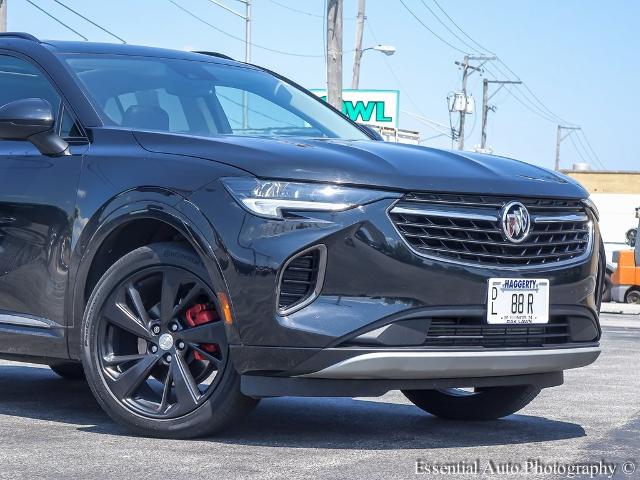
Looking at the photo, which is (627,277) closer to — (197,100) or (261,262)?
(197,100)

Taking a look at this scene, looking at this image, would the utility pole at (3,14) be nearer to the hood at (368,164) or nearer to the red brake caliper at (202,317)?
the hood at (368,164)

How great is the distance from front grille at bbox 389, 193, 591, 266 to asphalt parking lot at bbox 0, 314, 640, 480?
0.79 metres

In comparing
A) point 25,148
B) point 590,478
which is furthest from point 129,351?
point 590,478

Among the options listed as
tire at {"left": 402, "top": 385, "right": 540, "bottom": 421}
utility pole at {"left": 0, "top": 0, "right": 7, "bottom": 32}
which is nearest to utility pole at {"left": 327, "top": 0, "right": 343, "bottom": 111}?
utility pole at {"left": 0, "top": 0, "right": 7, "bottom": 32}

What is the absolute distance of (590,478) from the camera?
15.5 ft

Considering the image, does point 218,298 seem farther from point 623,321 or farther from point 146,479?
point 623,321

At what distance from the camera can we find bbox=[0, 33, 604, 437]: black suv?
5.07m

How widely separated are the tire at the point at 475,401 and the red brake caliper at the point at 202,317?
4.63 feet

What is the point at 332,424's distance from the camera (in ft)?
20.0

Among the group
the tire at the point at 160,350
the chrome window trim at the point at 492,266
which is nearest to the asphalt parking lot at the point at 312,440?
the tire at the point at 160,350

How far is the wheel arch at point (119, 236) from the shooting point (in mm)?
5297

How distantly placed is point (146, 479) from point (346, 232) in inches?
47.8

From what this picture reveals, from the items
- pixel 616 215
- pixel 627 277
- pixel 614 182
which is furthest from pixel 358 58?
pixel 614 182

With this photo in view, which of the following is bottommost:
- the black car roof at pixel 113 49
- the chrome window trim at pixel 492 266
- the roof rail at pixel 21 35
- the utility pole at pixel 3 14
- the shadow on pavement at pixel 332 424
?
the shadow on pavement at pixel 332 424
